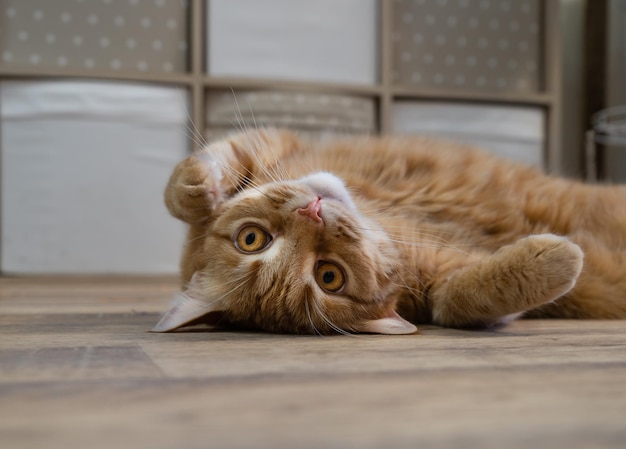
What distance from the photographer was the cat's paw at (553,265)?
1.11m

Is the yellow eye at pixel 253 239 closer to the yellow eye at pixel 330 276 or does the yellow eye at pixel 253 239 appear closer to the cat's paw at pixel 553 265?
the yellow eye at pixel 330 276

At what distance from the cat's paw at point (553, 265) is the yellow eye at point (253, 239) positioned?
0.45 metres

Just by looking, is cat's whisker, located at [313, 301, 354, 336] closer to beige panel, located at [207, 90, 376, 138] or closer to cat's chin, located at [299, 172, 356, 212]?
cat's chin, located at [299, 172, 356, 212]

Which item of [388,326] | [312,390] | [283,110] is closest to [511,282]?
[388,326]

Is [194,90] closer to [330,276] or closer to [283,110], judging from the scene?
[283,110]

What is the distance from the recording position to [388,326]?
118 cm

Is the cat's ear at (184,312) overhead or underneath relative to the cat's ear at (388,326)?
overhead

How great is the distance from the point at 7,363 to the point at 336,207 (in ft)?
1.89

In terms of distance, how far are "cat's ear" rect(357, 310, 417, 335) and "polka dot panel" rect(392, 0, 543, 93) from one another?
2.42m

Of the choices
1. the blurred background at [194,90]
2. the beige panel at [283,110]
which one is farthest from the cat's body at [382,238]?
the beige panel at [283,110]

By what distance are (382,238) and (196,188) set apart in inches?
14.6

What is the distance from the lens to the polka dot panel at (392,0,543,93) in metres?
3.43

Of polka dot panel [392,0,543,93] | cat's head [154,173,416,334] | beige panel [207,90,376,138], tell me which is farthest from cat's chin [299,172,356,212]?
polka dot panel [392,0,543,93]

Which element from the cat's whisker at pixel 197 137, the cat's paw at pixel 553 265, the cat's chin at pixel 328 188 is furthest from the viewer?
the cat's whisker at pixel 197 137
